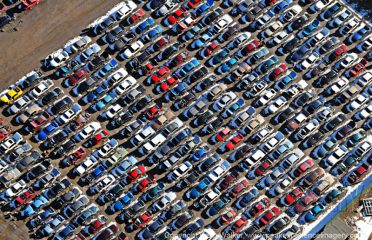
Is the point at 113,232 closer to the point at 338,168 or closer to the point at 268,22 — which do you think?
the point at 338,168

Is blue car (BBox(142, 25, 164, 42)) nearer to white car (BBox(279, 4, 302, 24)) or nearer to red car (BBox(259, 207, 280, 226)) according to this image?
white car (BBox(279, 4, 302, 24))

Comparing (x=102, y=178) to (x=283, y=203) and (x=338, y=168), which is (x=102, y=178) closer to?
(x=283, y=203)

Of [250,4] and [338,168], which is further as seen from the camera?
[250,4]

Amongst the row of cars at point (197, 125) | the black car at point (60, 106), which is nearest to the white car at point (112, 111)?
the row of cars at point (197, 125)

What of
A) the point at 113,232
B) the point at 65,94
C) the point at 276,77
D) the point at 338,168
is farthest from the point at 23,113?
the point at 338,168

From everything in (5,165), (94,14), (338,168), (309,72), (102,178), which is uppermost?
(94,14)

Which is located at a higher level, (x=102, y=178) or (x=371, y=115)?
(x=102, y=178)

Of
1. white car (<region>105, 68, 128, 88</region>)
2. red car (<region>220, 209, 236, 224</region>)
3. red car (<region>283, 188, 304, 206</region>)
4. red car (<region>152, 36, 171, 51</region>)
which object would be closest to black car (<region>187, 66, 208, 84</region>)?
red car (<region>152, 36, 171, 51</region>)
